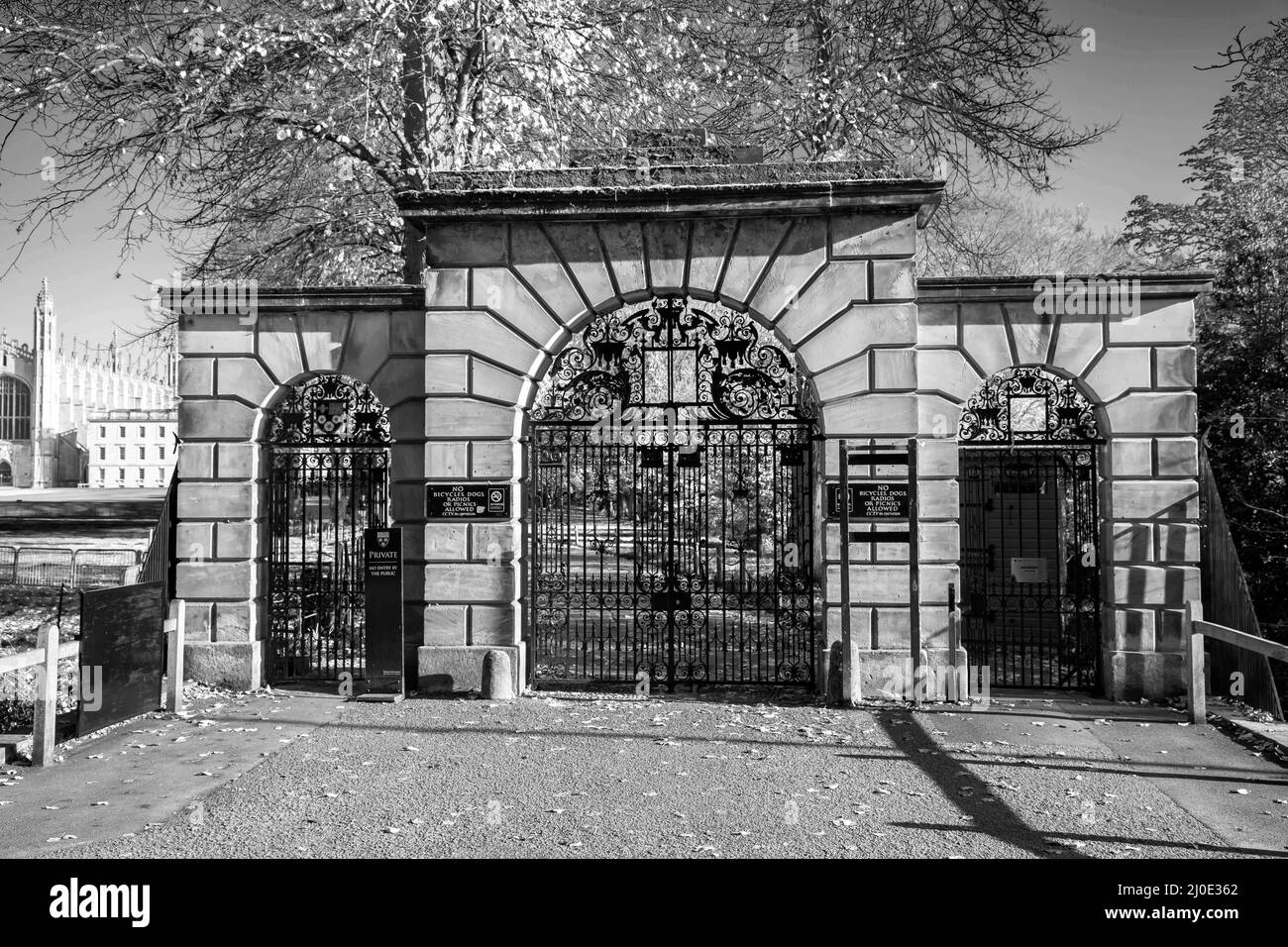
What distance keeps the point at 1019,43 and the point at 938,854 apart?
16073 mm

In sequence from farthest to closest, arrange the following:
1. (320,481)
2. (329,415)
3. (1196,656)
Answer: (329,415) < (320,481) < (1196,656)

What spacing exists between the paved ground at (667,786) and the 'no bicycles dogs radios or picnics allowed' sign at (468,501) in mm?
2281

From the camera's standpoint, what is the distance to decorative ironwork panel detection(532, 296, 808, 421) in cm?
1171

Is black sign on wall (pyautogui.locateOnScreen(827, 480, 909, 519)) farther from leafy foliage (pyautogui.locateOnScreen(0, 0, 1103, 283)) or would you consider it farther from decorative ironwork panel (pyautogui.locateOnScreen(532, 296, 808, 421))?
leafy foliage (pyautogui.locateOnScreen(0, 0, 1103, 283))

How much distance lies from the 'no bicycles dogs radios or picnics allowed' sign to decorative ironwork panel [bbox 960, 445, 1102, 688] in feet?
19.2

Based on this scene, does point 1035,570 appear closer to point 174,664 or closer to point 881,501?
point 881,501

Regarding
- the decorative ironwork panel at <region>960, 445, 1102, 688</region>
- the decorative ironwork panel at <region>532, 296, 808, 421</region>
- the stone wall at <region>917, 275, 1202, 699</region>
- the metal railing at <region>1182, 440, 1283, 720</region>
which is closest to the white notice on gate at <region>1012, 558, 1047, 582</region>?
the decorative ironwork panel at <region>960, 445, 1102, 688</region>

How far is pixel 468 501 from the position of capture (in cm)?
1141

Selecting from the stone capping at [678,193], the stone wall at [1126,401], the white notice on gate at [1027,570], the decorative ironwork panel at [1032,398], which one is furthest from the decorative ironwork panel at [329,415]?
the white notice on gate at [1027,570]

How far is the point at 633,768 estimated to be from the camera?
8.24 meters

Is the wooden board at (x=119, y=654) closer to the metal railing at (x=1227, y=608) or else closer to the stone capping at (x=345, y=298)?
the stone capping at (x=345, y=298)

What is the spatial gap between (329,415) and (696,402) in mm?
4884

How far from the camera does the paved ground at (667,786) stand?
252 inches

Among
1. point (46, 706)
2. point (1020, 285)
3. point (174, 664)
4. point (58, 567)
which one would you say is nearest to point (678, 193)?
point (1020, 285)
